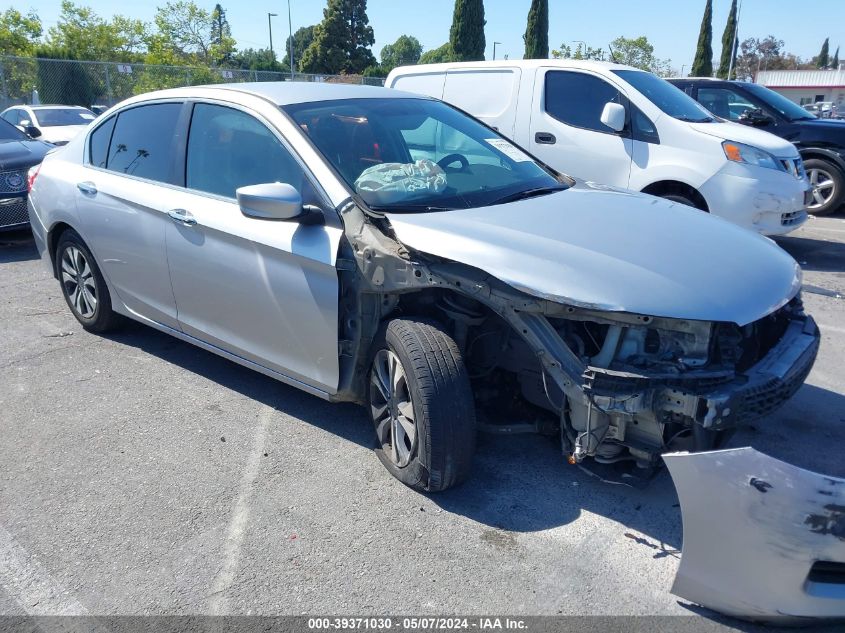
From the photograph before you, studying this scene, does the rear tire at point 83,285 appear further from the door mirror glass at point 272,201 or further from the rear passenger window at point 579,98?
the rear passenger window at point 579,98

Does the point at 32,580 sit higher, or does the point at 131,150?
the point at 131,150

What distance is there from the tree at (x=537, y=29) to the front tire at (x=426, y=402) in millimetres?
39237

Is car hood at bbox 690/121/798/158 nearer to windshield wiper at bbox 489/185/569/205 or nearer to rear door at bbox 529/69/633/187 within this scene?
rear door at bbox 529/69/633/187

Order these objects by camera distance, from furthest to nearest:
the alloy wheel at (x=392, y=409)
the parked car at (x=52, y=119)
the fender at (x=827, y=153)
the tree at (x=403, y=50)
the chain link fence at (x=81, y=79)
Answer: the tree at (x=403, y=50)
the chain link fence at (x=81, y=79)
the parked car at (x=52, y=119)
the fender at (x=827, y=153)
the alloy wheel at (x=392, y=409)

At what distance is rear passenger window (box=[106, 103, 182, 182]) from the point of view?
14.0 ft

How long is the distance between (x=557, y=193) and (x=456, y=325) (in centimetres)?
107

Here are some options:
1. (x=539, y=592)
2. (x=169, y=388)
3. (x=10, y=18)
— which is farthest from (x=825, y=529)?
(x=10, y=18)

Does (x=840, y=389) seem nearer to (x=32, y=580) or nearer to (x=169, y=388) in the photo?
(x=169, y=388)

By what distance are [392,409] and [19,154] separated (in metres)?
7.05

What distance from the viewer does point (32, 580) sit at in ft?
9.02

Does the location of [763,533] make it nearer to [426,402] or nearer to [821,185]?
[426,402]

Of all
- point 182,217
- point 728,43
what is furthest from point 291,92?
point 728,43

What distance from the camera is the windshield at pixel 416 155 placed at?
3.48 meters

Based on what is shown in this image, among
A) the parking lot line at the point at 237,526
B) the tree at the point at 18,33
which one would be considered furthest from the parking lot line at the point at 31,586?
the tree at the point at 18,33
